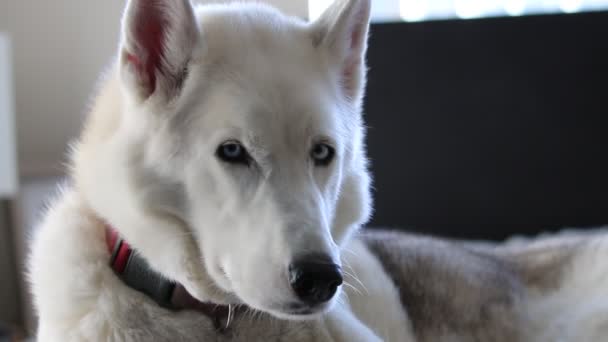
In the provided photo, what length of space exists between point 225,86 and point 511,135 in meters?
2.03

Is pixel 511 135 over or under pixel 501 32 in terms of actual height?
under

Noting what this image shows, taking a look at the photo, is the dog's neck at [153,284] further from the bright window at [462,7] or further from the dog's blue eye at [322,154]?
the bright window at [462,7]

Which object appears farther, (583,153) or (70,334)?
(583,153)

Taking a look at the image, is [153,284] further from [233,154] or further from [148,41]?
[148,41]

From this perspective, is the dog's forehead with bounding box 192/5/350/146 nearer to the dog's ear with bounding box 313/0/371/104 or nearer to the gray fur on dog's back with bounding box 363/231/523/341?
the dog's ear with bounding box 313/0/371/104

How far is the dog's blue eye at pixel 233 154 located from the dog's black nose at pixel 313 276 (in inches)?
6.9

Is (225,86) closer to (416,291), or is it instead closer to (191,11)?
(191,11)

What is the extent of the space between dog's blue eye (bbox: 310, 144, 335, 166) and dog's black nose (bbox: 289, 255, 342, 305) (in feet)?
0.62

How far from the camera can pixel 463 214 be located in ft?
8.96

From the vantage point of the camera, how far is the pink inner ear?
0.92m

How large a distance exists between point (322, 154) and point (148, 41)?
31 centimetres

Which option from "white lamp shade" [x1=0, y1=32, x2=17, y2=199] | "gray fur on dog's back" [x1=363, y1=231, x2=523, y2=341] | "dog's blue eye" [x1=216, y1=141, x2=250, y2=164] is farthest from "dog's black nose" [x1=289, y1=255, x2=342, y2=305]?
"white lamp shade" [x1=0, y1=32, x2=17, y2=199]

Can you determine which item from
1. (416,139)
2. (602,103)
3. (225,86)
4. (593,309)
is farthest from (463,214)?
(225,86)

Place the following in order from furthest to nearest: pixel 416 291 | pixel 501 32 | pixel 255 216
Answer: pixel 501 32
pixel 416 291
pixel 255 216
